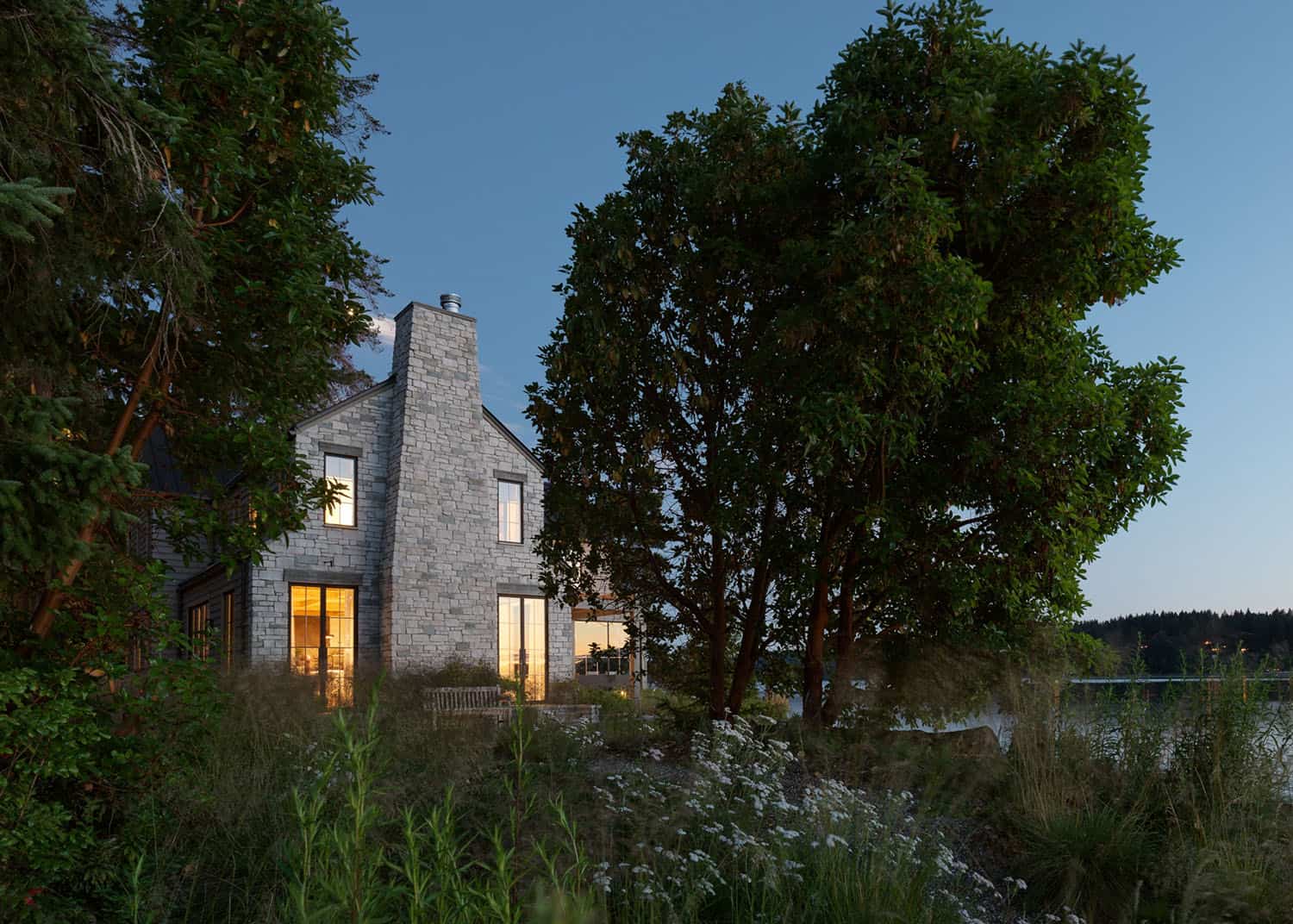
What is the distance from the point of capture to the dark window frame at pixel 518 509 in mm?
18531

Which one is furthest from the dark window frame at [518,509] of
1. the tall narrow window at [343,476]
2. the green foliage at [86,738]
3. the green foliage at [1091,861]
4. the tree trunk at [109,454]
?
the green foliage at [1091,861]

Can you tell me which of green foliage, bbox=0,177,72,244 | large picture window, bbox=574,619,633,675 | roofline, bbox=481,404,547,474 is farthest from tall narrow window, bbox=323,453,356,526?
green foliage, bbox=0,177,72,244

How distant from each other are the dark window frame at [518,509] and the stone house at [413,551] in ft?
0.10

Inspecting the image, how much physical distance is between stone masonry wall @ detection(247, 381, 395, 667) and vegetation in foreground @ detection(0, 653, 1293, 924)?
31.7 ft

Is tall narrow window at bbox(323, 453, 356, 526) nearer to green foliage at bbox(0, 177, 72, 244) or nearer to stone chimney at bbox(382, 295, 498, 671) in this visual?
stone chimney at bbox(382, 295, 498, 671)

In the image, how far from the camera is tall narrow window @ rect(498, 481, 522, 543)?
18578mm

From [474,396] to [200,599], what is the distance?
7356mm

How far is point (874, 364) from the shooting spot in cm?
677

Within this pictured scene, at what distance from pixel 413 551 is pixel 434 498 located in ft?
3.82

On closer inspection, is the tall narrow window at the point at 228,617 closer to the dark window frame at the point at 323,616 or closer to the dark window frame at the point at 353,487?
the dark window frame at the point at 323,616

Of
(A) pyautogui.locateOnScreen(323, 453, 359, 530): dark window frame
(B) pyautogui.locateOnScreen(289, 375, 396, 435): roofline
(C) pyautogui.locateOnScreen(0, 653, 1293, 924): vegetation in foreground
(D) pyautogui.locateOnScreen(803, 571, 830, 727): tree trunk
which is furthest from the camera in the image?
(A) pyautogui.locateOnScreen(323, 453, 359, 530): dark window frame

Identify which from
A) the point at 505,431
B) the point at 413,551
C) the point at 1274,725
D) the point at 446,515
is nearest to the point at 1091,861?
the point at 1274,725

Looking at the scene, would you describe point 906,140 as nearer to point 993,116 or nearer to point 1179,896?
point 993,116

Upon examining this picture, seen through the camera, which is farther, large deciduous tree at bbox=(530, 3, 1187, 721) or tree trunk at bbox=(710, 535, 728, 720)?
tree trunk at bbox=(710, 535, 728, 720)
